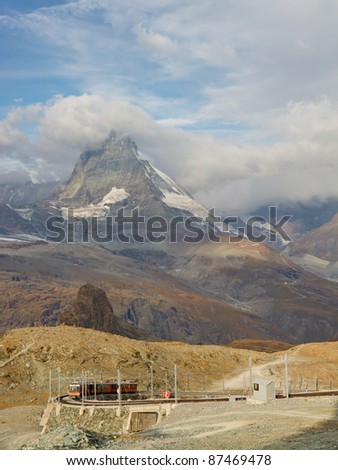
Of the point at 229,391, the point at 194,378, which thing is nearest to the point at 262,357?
the point at 194,378

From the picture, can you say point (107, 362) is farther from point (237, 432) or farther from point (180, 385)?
point (237, 432)

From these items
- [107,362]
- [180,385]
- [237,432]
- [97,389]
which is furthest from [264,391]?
[107,362]

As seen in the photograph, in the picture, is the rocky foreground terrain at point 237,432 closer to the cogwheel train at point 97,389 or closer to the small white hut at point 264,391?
the small white hut at point 264,391

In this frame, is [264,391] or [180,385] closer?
[264,391]

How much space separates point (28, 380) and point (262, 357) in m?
58.2

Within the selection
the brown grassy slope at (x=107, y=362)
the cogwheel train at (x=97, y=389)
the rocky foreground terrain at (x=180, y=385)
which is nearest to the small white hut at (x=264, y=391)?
the rocky foreground terrain at (x=180, y=385)

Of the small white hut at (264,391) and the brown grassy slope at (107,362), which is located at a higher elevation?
the brown grassy slope at (107,362)

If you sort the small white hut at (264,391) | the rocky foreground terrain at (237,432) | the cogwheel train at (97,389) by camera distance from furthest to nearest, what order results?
the cogwheel train at (97,389) → the small white hut at (264,391) → the rocky foreground terrain at (237,432)

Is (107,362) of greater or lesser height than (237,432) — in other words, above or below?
above

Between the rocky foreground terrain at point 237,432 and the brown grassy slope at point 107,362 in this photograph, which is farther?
the brown grassy slope at point 107,362

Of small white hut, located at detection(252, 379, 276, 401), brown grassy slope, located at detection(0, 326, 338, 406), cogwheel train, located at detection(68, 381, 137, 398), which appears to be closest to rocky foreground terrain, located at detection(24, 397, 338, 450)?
small white hut, located at detection(252, 379, 276, 401)

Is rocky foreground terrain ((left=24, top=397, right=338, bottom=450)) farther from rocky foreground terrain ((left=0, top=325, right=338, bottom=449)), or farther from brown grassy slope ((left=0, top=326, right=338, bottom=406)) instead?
brown grassy slope ((left=0, top=326, right=338, bottom=406))

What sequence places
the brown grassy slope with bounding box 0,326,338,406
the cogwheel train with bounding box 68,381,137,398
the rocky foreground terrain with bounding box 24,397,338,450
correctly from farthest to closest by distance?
the brown grassy slope with bounding box 0,326,338,406 → the cogwheel train with bounding box 68,381,137,398 → the rocky foreground terrain with bounding box 24,397,338,450
